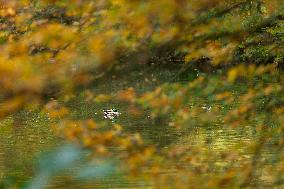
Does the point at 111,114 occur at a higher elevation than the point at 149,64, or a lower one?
lower

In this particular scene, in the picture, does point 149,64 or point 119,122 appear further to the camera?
point 119,122

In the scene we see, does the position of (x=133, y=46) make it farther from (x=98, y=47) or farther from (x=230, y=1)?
(x=230, y=1)

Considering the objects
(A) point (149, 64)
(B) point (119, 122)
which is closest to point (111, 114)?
(B) point (119, 122)

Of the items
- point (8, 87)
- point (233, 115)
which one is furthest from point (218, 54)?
point (8, 87)

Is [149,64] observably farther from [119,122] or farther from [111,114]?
[111,114]

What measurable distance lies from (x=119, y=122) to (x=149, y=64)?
30.9 ft

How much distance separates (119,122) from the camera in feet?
38.9

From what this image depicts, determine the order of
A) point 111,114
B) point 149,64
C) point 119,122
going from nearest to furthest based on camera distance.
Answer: point 149,64
point 119,122
point 111,114

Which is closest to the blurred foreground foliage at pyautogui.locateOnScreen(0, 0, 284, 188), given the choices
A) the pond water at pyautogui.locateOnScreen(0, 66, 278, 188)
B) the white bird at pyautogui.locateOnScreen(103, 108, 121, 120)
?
the pond water at pyautogui.locateOnScreen(0, 66, 278, 188)

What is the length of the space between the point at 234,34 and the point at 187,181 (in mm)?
822

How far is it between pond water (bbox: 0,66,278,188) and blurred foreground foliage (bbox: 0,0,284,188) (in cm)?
9

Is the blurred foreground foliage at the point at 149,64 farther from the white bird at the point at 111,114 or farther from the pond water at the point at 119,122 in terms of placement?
the white bird at the point at 111,114

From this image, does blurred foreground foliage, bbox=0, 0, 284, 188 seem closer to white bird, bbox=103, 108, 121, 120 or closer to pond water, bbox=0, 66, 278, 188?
pond water, bbox=0, 66, 278, 188

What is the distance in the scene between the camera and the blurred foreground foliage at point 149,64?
1.94 m
